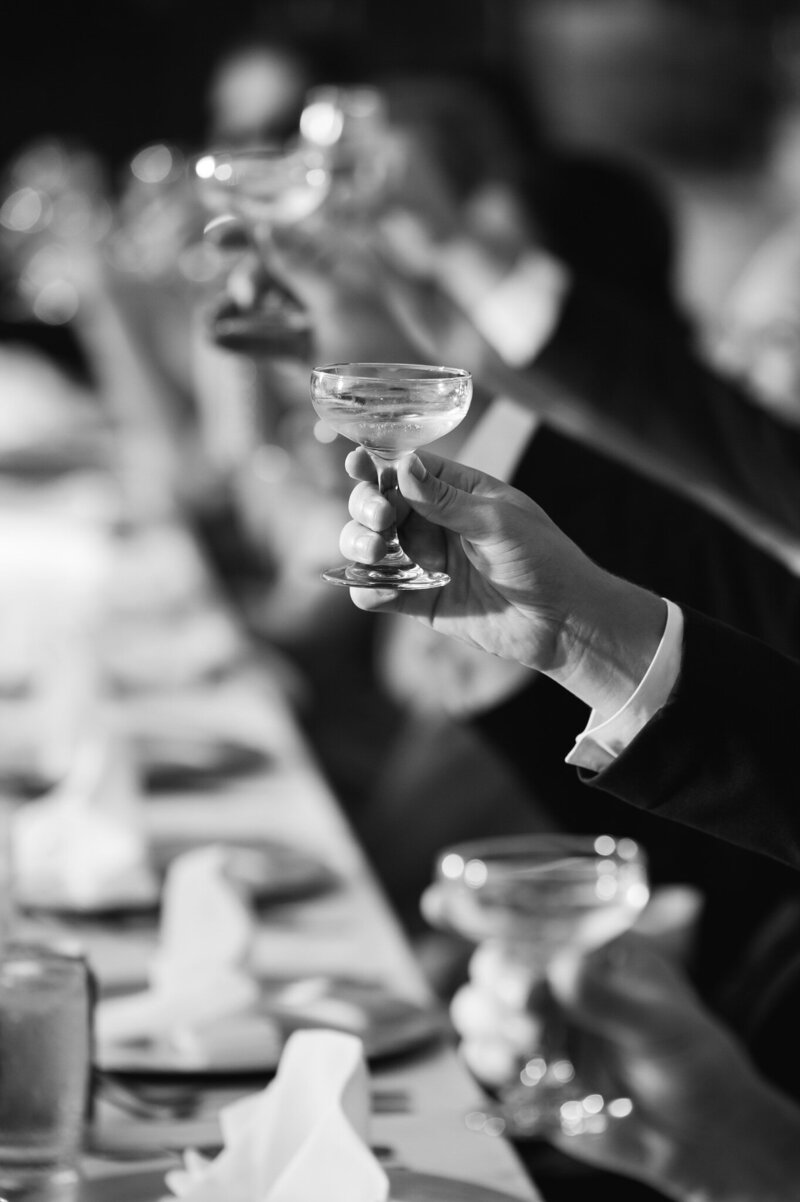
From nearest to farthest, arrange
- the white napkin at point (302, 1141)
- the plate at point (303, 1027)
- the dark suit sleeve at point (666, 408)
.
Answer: the white napkin at point (302, 1141) < the plate at point (303, 1027) < the dark suit sleeve at point (666, 408)

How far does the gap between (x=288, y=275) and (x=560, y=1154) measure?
3.33 feet

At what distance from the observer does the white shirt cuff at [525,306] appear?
8.02 feet

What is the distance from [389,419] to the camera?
39.8 inches

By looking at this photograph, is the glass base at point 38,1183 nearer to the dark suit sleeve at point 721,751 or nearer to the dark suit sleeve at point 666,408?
the dark suit sleeve at point 721,751

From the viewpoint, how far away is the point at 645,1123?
5.83ft

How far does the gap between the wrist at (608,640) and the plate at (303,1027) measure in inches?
Answer: 22.6

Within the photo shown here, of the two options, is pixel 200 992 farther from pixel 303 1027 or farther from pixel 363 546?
pixel 363 546

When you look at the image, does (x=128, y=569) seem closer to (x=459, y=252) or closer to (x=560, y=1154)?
(x=459, y=252)

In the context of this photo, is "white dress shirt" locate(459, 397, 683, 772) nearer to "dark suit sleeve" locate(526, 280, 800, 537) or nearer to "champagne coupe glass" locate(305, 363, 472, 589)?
"champagne coupe glass" locate(305, 363, 472, 589)

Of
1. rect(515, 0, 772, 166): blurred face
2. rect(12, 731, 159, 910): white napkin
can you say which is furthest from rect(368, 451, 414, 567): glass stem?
rect(515, 0, 772, 166): blurred face

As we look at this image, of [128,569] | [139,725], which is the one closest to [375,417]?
[139,725]

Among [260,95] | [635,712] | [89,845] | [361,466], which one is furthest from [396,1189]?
[260,95]

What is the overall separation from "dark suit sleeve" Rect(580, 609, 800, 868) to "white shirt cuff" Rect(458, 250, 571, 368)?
52.6 inches

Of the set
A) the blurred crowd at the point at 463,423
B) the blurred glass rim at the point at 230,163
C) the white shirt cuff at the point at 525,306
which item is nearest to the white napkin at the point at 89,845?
the blurred crowd at the point at 463,423
